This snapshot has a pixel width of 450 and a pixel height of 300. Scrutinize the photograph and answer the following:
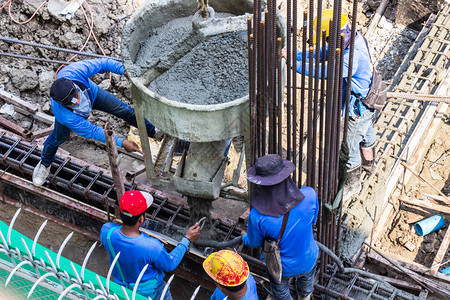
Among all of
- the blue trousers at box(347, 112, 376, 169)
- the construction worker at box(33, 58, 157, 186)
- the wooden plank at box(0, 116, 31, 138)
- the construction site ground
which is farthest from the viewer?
the wooden plank at box(0, 116, 31, 138)

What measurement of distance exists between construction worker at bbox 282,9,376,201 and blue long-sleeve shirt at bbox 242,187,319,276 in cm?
140

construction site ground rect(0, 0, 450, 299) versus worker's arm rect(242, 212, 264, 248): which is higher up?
worker's arm rect(242, 212, 264, 248)

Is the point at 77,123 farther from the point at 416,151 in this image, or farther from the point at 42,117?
the point at 416,151

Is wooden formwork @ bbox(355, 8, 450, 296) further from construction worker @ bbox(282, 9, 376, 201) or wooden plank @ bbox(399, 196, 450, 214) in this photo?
construction worker @ bbox(282, 9, 376, 201)

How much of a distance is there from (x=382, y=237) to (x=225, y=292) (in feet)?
13.0

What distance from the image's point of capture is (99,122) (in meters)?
7.61

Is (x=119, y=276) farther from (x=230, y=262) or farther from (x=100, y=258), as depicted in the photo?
(x=100, y=258)

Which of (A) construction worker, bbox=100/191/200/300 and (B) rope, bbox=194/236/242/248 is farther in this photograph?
(B) rope, bbox=194/236/242/248

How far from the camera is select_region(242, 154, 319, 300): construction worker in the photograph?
12.8ft

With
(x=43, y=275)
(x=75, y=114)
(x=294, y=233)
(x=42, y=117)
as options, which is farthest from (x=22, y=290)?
(x=42, y=117)

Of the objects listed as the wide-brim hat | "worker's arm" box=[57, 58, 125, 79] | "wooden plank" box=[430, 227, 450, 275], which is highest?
the wide-brim hat

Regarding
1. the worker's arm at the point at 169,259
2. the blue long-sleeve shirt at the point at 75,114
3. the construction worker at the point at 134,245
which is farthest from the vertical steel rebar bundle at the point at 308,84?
the blue long-sleeve shirt at the point at 75,114

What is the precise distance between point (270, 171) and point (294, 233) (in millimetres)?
578

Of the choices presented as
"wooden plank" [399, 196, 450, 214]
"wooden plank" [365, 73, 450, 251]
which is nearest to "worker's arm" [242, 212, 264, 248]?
"wooden plank" [365, 73, 450, 251]
